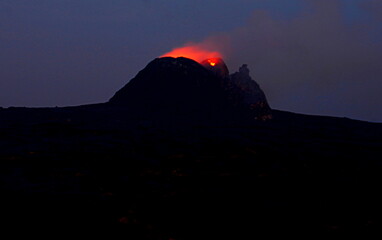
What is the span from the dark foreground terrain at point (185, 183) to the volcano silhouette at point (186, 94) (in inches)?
446

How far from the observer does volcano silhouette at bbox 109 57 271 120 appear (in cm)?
3444

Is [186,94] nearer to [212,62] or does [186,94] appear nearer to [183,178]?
[212,62]

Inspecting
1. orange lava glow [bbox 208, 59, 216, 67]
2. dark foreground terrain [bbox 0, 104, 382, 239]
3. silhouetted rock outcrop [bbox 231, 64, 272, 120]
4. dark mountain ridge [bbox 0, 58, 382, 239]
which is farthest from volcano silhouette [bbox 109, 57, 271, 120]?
dark foreground terrain [bbox 0, 104, 382, 239]

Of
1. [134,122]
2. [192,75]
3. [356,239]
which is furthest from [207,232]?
[192,75]

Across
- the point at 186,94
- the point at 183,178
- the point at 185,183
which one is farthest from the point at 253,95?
the point at 185,183

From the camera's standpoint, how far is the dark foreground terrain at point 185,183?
1034cm

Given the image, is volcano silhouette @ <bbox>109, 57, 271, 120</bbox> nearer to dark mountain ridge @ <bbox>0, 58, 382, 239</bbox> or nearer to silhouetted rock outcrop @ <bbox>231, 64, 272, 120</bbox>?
silhouetted rock outcrop @ <bbox>231, 64, 272, 120</bbox>

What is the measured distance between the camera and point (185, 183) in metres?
13.3

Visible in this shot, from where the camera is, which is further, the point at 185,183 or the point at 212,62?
the point at 212,62

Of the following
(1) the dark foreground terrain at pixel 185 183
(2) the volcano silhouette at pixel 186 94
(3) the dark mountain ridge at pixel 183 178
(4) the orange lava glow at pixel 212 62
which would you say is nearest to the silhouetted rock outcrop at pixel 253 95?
(2) the volcano silhouette at pixel 186 94

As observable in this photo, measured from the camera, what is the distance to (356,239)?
9.86 meters

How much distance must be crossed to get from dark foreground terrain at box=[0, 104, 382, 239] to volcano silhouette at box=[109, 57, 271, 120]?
11330mm

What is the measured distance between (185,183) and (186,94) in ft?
72.4

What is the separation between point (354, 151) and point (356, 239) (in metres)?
11.7
